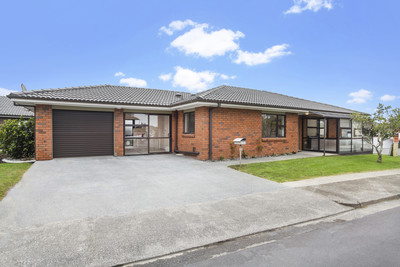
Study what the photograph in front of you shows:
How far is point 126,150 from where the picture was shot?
488 inches

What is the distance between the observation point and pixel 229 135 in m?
11.1

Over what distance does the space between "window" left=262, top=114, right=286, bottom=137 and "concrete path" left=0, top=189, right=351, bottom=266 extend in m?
8.00

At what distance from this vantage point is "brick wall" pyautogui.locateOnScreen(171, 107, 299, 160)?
1071 centimetres

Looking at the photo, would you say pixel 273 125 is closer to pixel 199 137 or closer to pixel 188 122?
pixel 199 137

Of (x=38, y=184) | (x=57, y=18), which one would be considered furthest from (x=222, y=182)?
(x=57, y=18)

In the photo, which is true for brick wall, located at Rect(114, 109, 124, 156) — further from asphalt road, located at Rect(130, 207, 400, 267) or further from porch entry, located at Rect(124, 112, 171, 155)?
asphalt road, located at Rect(130, 207, 400, 267)

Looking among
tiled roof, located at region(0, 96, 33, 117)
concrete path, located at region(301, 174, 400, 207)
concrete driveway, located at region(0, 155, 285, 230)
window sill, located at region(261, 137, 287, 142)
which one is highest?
tiled roof, located at region(0, 96, 33, 117)

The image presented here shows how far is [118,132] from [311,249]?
10.7 metres

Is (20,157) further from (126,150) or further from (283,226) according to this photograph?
(283,226)

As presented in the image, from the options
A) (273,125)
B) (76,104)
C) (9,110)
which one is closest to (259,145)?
(273,125)

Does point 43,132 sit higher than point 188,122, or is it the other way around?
point 188,122

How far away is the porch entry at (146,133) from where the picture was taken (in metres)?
12.2

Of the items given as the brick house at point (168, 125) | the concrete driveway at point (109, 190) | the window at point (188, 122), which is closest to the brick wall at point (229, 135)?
the brick house at point (168, 125)

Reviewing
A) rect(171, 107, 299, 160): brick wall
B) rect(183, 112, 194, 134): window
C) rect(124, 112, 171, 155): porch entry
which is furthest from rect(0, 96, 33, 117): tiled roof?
rect(183, 112, 194, 134): window
